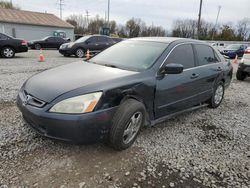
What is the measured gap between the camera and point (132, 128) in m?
2.76

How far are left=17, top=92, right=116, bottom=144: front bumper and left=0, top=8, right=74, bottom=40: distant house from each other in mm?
29012

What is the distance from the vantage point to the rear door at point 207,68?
3.88m

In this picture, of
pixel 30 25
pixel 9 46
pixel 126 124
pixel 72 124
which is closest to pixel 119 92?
pixel 126 124

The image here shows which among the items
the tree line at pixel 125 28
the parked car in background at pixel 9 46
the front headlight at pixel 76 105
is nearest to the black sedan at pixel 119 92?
the front headlight at pixel 76 105

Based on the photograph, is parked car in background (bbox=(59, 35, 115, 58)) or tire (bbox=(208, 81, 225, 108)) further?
parked car in background (bbox=(59, 35, 115, 58))

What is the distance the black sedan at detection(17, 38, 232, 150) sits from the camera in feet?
7.41

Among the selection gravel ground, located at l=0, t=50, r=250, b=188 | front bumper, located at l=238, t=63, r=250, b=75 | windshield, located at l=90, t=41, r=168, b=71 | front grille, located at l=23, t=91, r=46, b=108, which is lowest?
gravel ground, located at l=0, t=50, r=250, b=188

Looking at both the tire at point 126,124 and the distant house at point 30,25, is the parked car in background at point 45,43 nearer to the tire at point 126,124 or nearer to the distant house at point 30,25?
the distant house at point 30,25

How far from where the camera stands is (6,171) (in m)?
2.23

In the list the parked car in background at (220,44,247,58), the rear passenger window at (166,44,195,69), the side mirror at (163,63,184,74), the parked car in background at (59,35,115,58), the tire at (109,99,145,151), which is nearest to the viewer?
the tire at (109,99,145,151)

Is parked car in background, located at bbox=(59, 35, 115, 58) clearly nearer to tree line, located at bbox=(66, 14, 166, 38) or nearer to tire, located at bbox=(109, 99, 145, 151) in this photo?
tire, located at bbox=(109, 99, 145, 151)

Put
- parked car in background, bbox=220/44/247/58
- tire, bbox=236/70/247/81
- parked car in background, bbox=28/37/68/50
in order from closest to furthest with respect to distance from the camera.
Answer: tire, bbox=236/70/247/81
parked car in background, bbox=28/37/68/50
parked car in background, bbox=220/44/247/58

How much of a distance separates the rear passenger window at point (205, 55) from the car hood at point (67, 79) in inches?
69.9

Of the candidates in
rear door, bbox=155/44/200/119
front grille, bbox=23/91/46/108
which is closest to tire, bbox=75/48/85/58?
rear door, bbox=155/44/200/119
